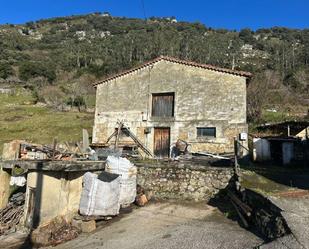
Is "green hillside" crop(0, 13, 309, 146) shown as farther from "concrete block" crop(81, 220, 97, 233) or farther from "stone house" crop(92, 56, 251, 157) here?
"concrete block" crop(81, 220, 97, 233)

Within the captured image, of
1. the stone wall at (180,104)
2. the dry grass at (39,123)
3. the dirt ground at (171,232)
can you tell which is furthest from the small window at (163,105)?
the dirt ground at (171,232)

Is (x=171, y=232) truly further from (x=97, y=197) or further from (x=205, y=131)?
(x=205, y=131)

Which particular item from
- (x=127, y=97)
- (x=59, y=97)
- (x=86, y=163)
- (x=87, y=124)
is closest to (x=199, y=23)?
(x=59, y=97)

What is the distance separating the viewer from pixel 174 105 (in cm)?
2008

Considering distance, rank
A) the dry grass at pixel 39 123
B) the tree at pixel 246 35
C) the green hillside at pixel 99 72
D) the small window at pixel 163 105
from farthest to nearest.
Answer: the tree at pixel 246 35
the green hillside at pixel 99 72
the dry grass at pixel 39 123
the small window at pixel 163 105

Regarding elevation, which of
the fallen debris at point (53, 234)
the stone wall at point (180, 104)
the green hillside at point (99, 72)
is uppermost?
the green hillside at point (99, 72)

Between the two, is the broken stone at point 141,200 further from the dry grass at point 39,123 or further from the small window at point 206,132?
the dry grass at point 39,123

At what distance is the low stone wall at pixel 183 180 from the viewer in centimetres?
1266

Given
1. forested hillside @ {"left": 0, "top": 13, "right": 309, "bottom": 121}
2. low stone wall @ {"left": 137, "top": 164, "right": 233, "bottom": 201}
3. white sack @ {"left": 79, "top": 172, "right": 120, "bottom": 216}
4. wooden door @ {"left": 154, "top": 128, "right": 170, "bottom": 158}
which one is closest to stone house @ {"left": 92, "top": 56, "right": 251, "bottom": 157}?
wooden door @ {"left": 154, "top": 128, "right": 170, "bottom": 158}

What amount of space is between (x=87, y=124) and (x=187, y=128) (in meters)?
14.7

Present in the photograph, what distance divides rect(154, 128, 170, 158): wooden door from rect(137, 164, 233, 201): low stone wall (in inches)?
240

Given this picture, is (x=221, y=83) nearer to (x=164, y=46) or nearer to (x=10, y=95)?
(x=10, y=95)

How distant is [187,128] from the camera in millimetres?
19453

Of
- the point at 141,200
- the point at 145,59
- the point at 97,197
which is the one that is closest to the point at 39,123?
the point at 141,200
